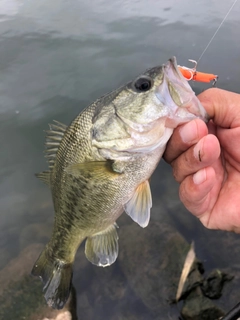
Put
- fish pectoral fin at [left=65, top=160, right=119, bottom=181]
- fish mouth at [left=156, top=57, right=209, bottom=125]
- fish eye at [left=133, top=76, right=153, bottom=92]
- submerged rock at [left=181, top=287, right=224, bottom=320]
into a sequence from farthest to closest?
submerged rock at [left=181, top=287, right=224, bottom=320] → fish pectoral fin at [left=65, top=160, right=119, bottom=181] → fish eye at [left=133, top=76, right=153, bottom=92] → fish mouth at [left=156, top=57, right=209, bottom=125]

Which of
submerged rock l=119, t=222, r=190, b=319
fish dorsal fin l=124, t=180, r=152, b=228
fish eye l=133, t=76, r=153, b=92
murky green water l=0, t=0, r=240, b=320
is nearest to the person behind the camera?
fish eye l=133, t=76, r=153, b=92

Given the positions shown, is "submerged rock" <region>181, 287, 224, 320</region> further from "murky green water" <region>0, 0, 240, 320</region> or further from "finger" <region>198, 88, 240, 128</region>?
"finger" <region>198, 88, 240, 128</region>

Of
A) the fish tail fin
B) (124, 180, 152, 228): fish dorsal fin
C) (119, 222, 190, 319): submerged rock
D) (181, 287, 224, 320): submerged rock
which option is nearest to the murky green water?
(119, 222, 190, 319): submerged rock

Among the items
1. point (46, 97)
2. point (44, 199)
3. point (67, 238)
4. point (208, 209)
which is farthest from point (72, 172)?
point (46, 97)

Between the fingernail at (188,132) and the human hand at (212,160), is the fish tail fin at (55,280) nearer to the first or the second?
the human hand at (212,160)

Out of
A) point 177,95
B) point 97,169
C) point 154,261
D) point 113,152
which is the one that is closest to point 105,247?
point 97,169

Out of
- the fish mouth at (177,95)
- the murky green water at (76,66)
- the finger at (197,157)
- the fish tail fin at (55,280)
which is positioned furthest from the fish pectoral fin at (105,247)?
the murky green water at (76,66)

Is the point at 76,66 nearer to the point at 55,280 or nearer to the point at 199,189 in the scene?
the point at 55,280
